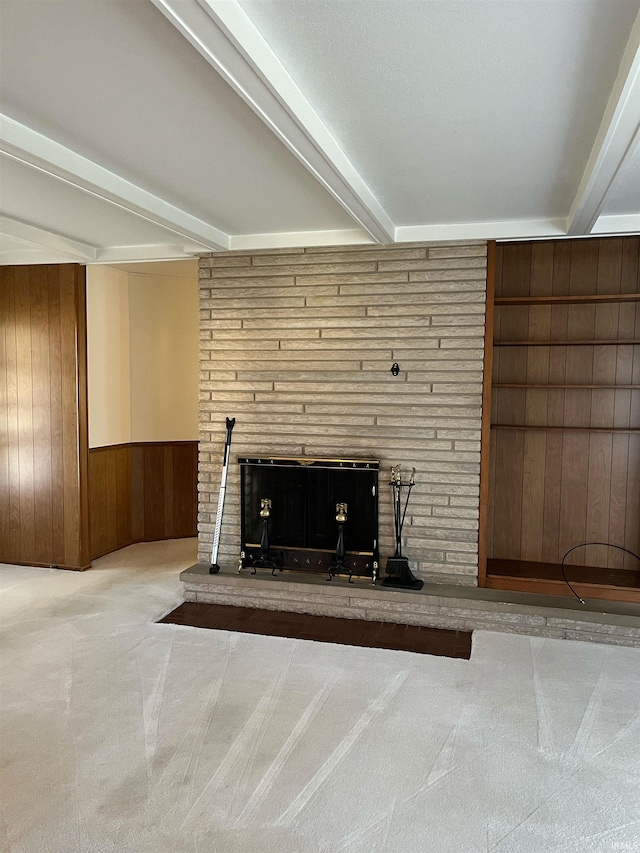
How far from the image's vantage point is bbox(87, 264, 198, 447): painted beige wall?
5.36 metres

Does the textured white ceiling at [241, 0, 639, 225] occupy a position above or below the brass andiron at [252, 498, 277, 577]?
above

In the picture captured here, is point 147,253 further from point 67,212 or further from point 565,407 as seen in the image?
point 565,407

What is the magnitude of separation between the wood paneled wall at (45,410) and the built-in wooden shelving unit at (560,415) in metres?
3.10

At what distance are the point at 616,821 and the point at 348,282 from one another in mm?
3238

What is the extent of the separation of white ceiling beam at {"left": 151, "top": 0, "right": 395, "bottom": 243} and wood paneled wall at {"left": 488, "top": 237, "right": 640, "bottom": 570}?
73.2 inches

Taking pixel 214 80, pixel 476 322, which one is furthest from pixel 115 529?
pixel 214 80

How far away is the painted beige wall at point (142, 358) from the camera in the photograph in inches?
211

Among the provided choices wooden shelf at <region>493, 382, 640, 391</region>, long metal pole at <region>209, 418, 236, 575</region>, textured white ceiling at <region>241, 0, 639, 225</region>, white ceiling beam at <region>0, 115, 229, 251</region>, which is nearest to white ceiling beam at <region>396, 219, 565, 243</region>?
textured white ceiling at <region>241, 0, 639, 225</region>

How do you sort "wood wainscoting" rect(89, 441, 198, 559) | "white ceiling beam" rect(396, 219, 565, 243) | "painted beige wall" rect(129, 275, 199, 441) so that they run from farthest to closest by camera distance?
"painted beige wall" rect(129, 275, 199, 441)
"wood wainscoting" rect(89, 441, 198, 559)
"white ceiling beam" rect(396, 219, 565, 243)

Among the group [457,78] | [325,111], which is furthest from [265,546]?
[457,78]

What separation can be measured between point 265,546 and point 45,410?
2.16m

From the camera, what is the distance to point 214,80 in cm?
205

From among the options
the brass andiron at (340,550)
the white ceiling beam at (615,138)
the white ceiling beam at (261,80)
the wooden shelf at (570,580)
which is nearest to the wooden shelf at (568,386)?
the white ceiling beam at (615,138)

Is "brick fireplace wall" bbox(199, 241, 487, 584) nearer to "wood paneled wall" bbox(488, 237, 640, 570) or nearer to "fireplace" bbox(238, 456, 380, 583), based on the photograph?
"fireplace" bbox(238, 456, 380, 583)
